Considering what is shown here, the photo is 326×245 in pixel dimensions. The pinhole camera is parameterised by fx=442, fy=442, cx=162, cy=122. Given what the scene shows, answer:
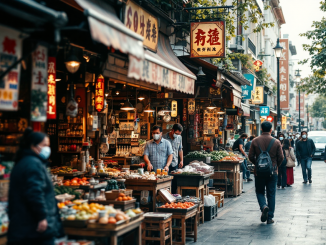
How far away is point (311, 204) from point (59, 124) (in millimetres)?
8370

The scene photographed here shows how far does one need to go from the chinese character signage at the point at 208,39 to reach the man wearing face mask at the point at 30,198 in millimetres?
9376

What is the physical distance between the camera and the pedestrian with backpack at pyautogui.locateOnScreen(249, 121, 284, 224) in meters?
10.1

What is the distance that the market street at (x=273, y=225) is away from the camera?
28.7ft

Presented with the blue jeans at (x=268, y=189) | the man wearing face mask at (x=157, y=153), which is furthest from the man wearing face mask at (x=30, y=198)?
the blue jeans at (x=268, y=189)

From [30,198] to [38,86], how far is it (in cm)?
190

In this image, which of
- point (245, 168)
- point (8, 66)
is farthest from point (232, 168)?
point (8, 66)

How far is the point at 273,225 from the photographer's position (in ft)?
33.2

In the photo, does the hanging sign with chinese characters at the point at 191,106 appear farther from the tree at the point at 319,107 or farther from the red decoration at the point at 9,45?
the tree at the point at 319,107

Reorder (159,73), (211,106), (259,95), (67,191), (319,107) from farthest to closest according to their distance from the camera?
(319,107) < (259,95) < (211,106) < (159,73) < (67,191)

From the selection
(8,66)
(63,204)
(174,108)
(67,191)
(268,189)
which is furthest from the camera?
(174,108)

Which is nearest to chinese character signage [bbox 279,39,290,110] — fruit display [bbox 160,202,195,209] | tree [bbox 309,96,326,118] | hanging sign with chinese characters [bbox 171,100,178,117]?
hanging sign with chinese characters [bbox 171,100,178,117]

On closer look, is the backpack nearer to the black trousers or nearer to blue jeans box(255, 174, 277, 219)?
blue jeans box(255, 174, 277, 219)

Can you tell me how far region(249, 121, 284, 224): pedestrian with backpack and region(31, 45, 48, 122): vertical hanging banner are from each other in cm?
577

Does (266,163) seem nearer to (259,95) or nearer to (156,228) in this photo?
(156,228)
